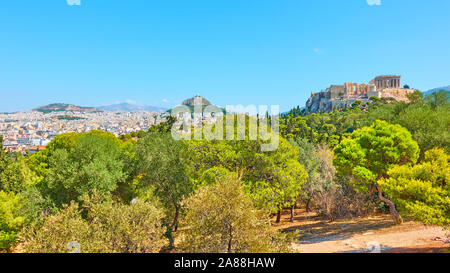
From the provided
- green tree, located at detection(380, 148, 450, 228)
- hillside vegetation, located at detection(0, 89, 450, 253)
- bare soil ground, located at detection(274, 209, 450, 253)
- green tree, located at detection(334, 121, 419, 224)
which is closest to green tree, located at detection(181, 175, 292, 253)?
hillside vegetation, located at detection(0, 89, 450, 253)

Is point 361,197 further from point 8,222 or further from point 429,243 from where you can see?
point 8,222

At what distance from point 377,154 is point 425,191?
22.1ft

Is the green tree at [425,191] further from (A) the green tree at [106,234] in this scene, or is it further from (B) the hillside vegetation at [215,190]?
(A) the green tree at [106,234]

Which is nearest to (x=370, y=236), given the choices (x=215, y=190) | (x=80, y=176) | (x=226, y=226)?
(x=226, y=226)

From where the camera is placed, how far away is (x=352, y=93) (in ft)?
509

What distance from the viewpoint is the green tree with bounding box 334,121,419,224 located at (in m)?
17.2

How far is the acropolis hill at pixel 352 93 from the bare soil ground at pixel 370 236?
119m

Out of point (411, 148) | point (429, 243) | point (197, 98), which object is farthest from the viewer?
point (197, 98)

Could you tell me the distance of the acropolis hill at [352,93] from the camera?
13425 centimetres

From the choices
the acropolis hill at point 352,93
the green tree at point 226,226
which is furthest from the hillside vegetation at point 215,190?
the acropolis hill at point 352,93

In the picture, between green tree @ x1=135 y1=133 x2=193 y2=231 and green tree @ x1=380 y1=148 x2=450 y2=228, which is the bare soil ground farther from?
green tree @ x1=135 y1=133 x2=193 y2=231
